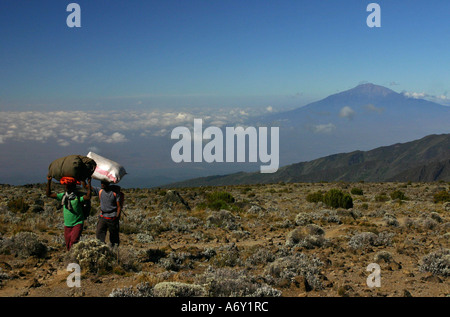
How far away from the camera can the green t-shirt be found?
7.33 m

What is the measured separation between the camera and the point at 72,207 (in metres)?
7.32

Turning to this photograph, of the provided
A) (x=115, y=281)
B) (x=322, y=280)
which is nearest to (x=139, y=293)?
(x=115, y=281)

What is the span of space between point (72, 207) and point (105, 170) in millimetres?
1060

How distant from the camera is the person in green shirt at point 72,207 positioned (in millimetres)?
7191

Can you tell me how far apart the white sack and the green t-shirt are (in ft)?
2.35

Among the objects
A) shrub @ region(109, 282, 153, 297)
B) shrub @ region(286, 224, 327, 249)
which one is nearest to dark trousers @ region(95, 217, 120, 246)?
shrub @ region(109, 282, 153, 297)

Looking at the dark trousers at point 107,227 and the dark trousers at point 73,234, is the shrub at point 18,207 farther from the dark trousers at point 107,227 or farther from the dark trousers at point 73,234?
the dark trousers at point 73,234

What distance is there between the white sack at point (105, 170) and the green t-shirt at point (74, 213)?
718 millimetres

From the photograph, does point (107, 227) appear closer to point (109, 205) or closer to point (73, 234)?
point (109, 205)

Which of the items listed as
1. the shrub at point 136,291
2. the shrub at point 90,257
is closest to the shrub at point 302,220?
the shrub at point 90,257

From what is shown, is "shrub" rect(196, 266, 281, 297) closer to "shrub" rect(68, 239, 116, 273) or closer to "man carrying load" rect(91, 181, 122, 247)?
"shrub" rect(68, 239, 116, 273)
